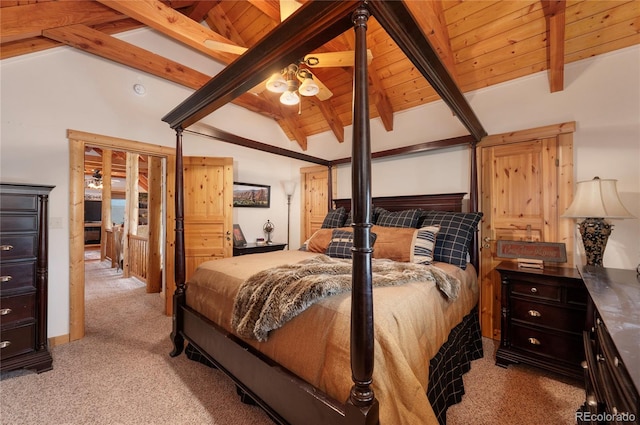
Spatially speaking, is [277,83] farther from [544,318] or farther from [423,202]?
[544,318]

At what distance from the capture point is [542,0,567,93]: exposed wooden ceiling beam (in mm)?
2086

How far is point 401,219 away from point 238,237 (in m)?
2.55

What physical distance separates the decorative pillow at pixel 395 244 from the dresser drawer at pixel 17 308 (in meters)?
2.89

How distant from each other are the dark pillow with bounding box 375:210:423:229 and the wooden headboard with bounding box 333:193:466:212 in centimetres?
28

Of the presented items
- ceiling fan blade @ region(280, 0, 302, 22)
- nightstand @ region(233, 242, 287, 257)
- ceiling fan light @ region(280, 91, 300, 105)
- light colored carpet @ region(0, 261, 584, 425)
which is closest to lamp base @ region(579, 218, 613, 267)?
light colored carpet @ region(0, 261, 584, 425)

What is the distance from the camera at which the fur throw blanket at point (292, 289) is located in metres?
1.38

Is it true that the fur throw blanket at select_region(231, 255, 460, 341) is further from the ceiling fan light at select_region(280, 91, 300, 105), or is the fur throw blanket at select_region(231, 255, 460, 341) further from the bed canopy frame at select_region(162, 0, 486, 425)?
the ceiling fan light at select_region(280, 91, 300, 105)

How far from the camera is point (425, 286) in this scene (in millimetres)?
1664

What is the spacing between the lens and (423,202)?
3178mm

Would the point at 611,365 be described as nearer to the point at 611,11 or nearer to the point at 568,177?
the point at 568,177

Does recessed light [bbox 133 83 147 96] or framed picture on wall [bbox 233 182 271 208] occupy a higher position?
recessed light [bbox 133 83 147 96]

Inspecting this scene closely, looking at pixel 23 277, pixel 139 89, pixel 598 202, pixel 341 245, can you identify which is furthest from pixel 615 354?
pixel 139 89

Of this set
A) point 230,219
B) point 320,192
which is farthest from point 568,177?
point 230,219

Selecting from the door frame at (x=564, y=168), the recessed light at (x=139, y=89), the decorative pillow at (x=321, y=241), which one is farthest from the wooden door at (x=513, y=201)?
the recessed light at (x=139, y=89)
